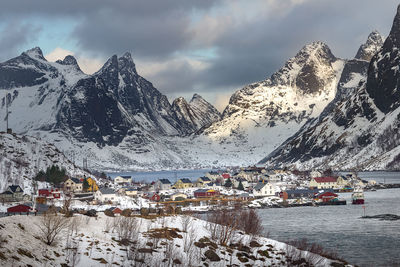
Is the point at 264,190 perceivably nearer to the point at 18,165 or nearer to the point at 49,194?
the point at 49,194

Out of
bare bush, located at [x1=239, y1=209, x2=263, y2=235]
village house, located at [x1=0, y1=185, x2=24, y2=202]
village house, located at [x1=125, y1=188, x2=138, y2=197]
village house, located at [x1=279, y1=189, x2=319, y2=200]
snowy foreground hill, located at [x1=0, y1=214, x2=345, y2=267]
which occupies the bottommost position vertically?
snowy foreground hill, located at [x1=0, y1=214, x2=345, y2=267]

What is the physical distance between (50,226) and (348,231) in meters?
62.0

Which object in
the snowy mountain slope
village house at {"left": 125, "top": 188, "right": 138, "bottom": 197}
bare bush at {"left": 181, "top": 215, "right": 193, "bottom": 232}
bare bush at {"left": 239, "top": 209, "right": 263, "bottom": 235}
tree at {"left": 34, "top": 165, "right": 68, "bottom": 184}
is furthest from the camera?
village house at {"left": 125, "top": 188, "right": 138, "bottom": 197}

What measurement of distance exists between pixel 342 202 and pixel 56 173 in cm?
8797

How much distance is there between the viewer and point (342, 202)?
154 meters

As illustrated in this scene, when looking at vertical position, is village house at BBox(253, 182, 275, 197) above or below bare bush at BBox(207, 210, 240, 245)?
above

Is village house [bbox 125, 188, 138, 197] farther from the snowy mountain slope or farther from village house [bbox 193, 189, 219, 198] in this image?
the snowy mountain slope

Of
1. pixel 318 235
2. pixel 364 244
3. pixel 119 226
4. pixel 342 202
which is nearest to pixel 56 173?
pixel 342 202

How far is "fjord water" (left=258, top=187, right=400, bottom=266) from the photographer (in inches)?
2665

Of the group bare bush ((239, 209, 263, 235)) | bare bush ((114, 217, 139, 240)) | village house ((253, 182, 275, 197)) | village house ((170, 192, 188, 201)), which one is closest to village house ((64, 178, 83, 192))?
village house ((170, 192, 188, 201))

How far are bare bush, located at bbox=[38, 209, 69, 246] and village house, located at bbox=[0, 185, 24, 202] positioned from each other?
94481mm

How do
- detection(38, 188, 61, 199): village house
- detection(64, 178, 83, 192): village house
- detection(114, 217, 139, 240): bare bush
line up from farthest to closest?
detection(64, 178, 83, 192): village house
detection(38, 188, 61, 199): village house
detection(114, 217, 139, 240): bare bush

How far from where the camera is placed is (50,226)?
138ft

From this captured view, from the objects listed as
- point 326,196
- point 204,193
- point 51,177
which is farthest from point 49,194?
point 326,196
